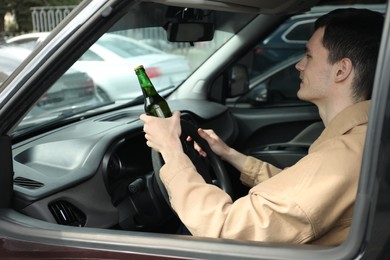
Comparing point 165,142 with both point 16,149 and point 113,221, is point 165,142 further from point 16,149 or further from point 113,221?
point 16,149

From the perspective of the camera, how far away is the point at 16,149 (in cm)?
214

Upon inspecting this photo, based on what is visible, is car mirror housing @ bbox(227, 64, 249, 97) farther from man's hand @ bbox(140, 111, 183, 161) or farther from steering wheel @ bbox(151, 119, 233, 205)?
man's hand @ bbox(140, 111, 183, 161)

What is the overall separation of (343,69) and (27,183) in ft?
3.50

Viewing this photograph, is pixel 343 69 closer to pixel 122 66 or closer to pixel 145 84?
pixel 145 84

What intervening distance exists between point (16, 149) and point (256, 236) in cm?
115

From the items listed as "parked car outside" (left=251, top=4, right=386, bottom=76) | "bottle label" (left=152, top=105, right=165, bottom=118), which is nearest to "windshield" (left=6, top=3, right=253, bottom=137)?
"bottle label" (left=152, top=105, right=165, bottom=118)

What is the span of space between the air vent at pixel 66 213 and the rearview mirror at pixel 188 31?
2.67ft

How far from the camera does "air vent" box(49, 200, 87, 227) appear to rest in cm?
180

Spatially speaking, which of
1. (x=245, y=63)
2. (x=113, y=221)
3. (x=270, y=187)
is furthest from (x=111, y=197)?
(x=245, y=63)

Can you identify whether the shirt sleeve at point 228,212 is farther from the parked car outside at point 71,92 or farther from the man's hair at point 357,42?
the parked car outside at point 71,92

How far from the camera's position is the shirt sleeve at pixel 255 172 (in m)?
2.19

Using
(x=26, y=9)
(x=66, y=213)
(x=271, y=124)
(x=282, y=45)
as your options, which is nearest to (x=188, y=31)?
(x=66, y=213)

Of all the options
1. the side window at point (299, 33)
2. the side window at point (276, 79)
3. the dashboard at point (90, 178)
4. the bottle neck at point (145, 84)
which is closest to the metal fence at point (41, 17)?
the side window at point (299, 33)

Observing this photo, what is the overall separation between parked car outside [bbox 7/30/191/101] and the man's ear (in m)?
1.49
